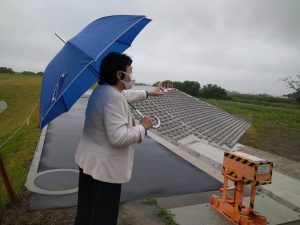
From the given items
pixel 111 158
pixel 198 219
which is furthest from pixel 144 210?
pixel 111 158

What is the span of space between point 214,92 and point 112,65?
2716 inches

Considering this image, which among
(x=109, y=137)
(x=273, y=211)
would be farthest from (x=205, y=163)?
(x=109, y=137)

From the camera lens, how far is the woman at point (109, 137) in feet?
7.59

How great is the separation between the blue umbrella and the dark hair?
0.09 m

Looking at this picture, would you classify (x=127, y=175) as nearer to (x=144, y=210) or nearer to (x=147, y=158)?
(x=144, y=210)

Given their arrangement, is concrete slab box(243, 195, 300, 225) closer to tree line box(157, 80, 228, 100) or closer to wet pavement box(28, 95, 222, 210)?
wet pavement box(28, 95, 222, 210)

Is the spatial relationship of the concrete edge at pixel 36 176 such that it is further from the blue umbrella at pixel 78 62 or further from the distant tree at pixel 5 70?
the distant tree at pixel 5 70

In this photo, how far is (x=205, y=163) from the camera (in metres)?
8.02

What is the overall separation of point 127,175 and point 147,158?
5552mm

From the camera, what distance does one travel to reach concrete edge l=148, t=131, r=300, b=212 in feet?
19.2

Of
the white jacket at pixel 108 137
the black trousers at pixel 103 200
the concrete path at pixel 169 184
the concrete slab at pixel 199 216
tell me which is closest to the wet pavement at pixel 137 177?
the concrete path at pixel 169 184

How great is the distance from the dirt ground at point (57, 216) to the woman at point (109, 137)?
1850mm

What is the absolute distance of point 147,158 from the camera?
7.98m

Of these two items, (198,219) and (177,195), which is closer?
(198,219)
